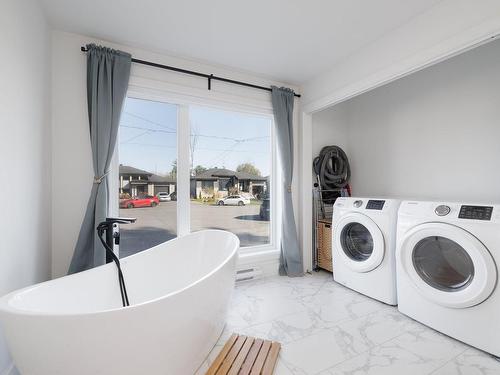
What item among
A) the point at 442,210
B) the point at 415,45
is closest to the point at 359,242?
the point at 442,210

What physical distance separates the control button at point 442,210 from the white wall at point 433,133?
2.67ft

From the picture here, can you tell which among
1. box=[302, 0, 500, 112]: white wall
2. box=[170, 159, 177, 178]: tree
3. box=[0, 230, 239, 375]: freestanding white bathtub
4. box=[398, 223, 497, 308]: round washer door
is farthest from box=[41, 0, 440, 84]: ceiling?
box=[0, 230, 239, 375]: freestanding white bathtub

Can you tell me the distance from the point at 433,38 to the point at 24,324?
286 centimetres

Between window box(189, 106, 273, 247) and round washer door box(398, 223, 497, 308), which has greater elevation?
window box(189, 106, 273, 247)

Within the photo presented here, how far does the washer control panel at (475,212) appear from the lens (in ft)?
5.17

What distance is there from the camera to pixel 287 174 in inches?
117

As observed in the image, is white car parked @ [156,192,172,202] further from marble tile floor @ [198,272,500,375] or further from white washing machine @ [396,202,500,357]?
white washing machine @ [396,202,500,357]

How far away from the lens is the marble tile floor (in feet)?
4.80

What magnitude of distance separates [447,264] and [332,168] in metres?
1.82

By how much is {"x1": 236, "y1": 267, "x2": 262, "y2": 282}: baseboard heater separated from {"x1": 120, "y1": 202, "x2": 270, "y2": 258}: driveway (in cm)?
32

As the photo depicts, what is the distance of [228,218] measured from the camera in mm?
2918

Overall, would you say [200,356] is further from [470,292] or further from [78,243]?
[470,292]

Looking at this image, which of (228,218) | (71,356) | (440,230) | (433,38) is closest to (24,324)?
(71,356)

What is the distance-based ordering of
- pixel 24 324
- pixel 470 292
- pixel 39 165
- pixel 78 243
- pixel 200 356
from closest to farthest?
pixel 24 324 < pixel 200 356 < pixel 470 292 < pixel 39 165 < pixel 78 243
